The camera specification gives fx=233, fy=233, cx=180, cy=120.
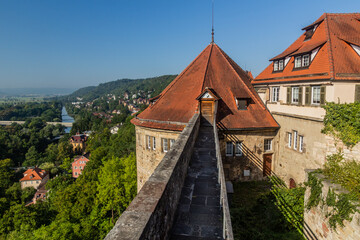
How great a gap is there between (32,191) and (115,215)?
40091 mm

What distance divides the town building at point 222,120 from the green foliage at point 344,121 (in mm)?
4468

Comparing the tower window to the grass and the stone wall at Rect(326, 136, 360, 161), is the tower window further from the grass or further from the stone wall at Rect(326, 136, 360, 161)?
the stone wall at Rect(326, 136, 360, 161)

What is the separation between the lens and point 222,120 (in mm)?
15516

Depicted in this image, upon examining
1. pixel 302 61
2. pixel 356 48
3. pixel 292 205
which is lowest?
pixel 292 205

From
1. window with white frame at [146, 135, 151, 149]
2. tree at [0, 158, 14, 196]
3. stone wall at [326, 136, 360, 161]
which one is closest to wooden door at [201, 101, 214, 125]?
window with white frame at [146, 135, 151, 149]

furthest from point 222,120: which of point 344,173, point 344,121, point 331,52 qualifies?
point 344,173

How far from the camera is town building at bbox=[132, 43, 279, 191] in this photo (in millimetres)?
15422

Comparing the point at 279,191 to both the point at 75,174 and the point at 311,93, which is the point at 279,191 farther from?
the point at 75,174

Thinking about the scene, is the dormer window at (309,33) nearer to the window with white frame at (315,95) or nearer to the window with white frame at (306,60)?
Result: the window with white frame at (306,60)

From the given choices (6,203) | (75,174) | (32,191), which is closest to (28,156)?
(75,174)

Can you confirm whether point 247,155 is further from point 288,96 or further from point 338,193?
point 338,193

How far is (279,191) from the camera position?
13.8 metres

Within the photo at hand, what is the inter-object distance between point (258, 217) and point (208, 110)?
274 inches

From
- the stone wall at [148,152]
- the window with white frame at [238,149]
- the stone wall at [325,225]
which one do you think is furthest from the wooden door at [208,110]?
the stone wall at [325,225]
